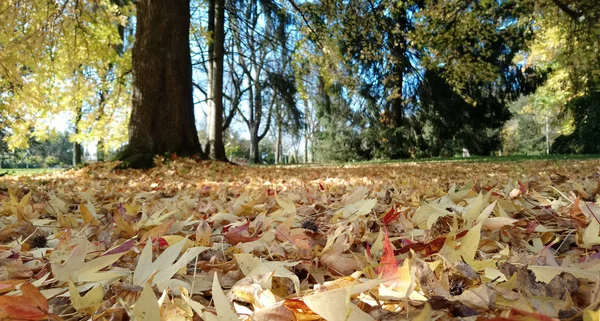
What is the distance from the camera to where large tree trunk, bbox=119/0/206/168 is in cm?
531

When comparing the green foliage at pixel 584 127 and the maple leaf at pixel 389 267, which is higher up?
the green foliage at pixel 584 127

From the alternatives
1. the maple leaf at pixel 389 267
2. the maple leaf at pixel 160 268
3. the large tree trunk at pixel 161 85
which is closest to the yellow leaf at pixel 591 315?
the maple leaf at pixel 389 267

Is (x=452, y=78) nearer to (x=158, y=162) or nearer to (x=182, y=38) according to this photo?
(x=182, y=38)

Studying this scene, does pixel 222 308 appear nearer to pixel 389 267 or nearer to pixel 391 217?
pixel 389 267

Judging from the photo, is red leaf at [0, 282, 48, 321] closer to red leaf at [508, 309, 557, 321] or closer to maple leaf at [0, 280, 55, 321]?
maple leaf at [0, 280, 55, 321]

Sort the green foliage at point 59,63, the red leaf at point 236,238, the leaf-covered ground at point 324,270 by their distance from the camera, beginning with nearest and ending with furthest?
the leaf-covered ground at point 324,270 < the red leaf at point 236,238 < the green foliage at point 59,63

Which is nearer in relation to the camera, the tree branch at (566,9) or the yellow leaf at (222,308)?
the yellow leaf at (222,308)

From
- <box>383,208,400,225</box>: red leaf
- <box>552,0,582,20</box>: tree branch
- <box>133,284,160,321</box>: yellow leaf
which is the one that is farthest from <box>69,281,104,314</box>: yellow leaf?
<box>552,0,582,20</box>: tree branch

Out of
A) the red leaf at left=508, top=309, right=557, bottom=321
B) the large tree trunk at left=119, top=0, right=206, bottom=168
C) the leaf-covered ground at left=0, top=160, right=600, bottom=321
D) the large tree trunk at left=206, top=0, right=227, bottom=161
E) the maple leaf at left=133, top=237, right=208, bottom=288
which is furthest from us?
the large tree trunk at left=206, top=0, right=227, bottom=161

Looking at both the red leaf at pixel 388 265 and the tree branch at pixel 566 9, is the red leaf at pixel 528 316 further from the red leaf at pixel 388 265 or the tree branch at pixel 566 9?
the tree branch at pixel 566 9

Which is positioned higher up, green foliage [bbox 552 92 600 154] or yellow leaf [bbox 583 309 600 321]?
green foliage [bbox 552 92 600 154]

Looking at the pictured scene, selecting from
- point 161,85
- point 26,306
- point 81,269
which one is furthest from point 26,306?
point 161,85

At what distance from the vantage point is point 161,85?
547cm

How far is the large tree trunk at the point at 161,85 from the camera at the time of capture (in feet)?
17.4
